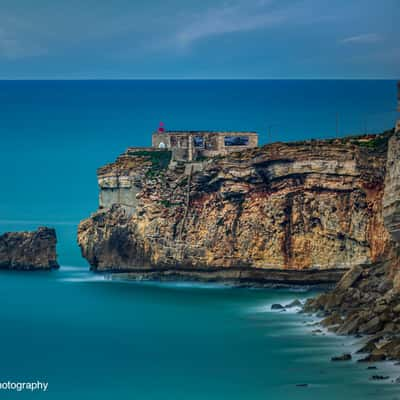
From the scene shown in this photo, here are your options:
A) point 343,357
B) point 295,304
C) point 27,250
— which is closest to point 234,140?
point 27,250

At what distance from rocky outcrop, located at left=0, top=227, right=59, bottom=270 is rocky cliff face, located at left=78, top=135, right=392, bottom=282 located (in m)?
2.21

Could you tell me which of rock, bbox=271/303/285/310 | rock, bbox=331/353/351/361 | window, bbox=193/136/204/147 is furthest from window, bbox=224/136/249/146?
rock, bbox=331/353/351/361

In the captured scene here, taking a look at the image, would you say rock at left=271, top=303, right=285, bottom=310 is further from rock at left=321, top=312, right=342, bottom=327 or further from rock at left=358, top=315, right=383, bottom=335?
rock at left=358, top=315, right=383, bottom=335

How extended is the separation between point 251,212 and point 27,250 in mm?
12192

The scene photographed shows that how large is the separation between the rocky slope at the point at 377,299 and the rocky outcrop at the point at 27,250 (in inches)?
737

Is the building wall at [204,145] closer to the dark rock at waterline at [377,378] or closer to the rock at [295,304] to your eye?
the rock at [295,304]

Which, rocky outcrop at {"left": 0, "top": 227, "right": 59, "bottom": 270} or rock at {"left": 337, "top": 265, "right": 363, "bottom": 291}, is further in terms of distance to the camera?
rocky outcrop at {"left": 0, "top": 227, "right": 59, "bottom": 270}

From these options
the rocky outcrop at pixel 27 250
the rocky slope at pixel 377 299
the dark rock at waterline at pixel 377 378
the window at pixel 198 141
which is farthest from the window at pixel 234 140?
the dark rock at waterline at pixel 377 378

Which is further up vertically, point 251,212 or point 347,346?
point 251,212

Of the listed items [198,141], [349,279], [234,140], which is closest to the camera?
[349,279]

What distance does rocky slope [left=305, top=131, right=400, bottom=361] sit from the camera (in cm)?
6975

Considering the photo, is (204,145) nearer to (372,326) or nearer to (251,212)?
(251,212)

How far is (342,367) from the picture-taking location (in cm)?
6712

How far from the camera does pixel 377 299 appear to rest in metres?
74.8
